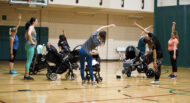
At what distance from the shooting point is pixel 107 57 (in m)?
23.0

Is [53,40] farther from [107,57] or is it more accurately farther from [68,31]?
[107,57]

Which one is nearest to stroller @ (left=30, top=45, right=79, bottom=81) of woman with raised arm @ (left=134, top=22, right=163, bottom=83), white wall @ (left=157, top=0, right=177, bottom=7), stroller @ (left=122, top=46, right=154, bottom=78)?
woman with raised arm @ (left=134, top=22, right=163, bottom=83)

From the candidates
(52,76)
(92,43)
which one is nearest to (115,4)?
(52,76)

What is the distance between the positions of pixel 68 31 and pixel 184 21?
8.12m

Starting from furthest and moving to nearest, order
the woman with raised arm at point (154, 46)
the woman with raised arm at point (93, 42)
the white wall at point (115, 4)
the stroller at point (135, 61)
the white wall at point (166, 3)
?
1. the white wall at point (166, 3)
2. the white wall at point (115, 4)
3. the stroller at point (135, 61)
4. the woman with raised arm at point (154, 46)
5. the woman with raised arm at point (93, 42)

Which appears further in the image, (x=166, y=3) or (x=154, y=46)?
(x=166, y=3)

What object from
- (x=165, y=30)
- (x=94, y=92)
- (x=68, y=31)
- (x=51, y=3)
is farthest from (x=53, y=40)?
(x=94, y=92)

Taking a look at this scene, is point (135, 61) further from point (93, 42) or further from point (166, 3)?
point (166, 3)

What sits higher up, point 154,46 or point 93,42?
point 93,42

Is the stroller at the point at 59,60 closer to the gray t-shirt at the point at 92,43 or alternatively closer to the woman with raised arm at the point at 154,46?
the gray t-shirt at the point at 92,43

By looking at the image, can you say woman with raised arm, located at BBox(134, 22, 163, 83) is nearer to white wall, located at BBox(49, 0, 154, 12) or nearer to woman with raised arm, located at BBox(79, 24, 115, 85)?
woman with raised arm, located at BBox(79, 24, 115, 85)

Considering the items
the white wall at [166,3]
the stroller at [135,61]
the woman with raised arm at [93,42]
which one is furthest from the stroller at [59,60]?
the white wall at [166,3]

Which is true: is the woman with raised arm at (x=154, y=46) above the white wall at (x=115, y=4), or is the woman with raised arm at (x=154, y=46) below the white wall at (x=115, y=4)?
below

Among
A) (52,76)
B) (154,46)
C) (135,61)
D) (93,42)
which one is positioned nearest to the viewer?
(93,42)
